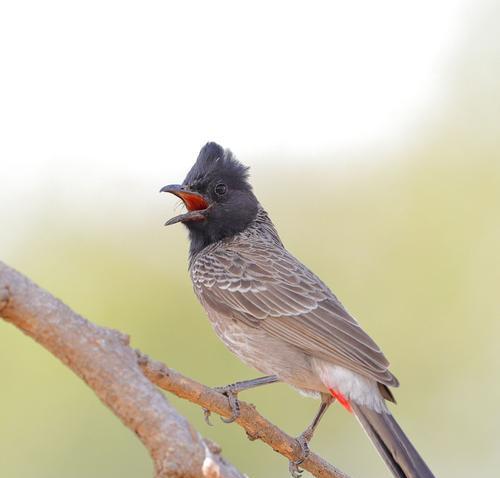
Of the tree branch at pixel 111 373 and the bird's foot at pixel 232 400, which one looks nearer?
the tree branch at pixel 111 373

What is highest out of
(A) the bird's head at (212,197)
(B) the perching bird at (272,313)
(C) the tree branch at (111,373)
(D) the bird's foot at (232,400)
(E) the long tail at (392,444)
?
(A) the bird's head at (212,197)

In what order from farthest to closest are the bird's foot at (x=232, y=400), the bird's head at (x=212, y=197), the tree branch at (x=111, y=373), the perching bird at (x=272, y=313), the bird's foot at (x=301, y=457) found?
the bird's head at (x=212, y=197) → the perching bird at (x=272, y=313) → the bird's foot at (x=301, y=457) → the bird's foot at (x=232, y=400) → the tree branch at (x=111, y=373)

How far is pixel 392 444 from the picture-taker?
4141mm

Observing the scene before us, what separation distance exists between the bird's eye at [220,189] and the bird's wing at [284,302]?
356mm

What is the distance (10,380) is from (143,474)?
3.81 feet

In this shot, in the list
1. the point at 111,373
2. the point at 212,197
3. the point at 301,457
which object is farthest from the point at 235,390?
the point at 111,373

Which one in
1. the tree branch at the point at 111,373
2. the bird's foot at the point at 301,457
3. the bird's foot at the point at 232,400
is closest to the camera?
the tree branch at the point at 111,373

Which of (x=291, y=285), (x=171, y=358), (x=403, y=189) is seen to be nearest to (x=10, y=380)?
(x=171, y=358)

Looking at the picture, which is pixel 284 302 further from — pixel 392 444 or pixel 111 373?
pixel 111 373

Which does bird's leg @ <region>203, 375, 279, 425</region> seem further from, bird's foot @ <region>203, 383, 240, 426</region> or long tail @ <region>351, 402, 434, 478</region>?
long tail @ <region>351, 402, 434, 478</region>

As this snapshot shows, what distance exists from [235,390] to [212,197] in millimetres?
1586

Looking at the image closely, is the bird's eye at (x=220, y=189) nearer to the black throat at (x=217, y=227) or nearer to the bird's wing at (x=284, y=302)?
the black throat at (x=217, y=227)

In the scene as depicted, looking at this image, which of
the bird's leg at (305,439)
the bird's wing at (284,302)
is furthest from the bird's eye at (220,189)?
the bird's leg at (305,439)

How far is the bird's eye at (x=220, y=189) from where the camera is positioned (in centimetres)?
557
